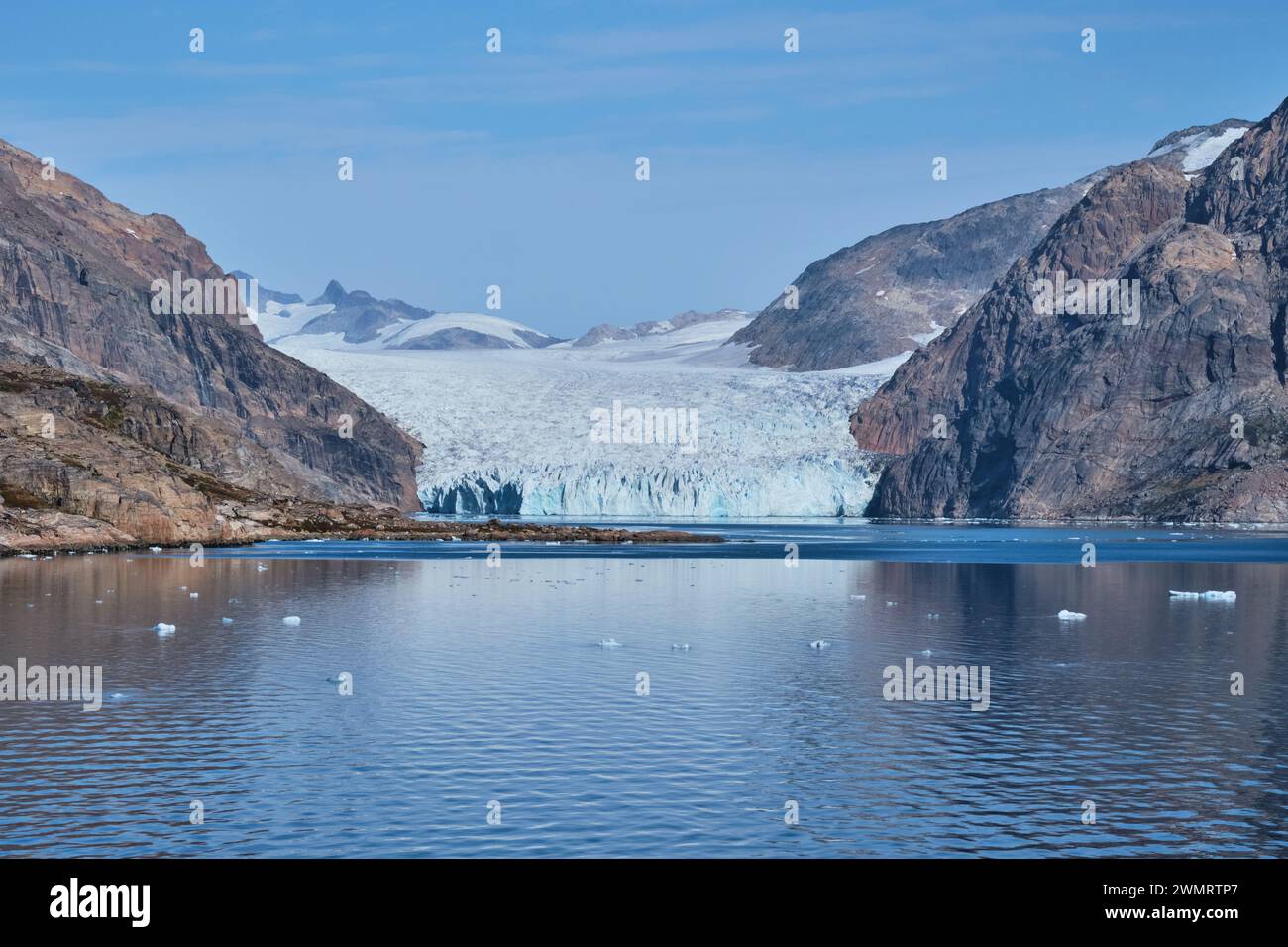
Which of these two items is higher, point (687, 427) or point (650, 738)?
point (687, 427)

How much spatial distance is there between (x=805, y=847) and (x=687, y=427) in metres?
116

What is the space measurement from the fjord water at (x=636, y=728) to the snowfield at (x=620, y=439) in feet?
244

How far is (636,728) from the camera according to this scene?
2248cm

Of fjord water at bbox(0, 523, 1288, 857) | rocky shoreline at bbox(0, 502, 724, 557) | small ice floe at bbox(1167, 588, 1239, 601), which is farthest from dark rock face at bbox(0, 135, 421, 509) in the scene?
small ice floe at bbox(1167, 588, 1239, 601)

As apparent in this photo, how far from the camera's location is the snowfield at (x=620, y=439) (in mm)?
121250

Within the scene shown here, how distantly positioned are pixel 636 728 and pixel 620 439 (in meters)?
105

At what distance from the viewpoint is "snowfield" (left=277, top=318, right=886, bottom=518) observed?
121 metres

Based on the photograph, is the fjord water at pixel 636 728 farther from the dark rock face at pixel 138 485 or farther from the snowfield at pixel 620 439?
the snowfield at pixel 620 439

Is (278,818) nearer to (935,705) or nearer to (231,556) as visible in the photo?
(935,705)

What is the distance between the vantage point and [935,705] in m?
24.8
